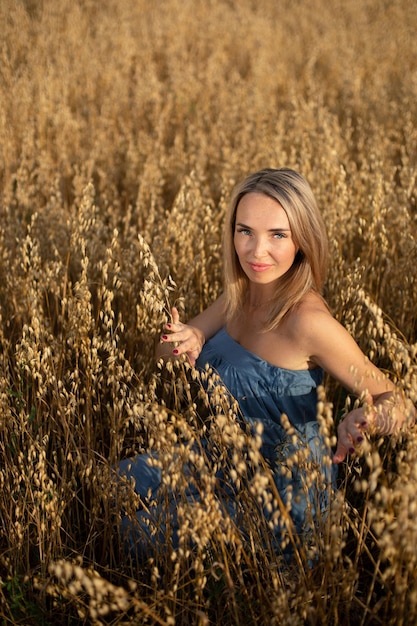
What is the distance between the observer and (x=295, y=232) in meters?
2.09

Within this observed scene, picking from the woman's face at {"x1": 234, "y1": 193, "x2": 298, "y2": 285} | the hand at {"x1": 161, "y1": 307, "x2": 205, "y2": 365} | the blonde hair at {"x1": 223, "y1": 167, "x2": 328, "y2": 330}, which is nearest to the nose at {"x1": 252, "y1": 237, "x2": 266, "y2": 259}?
the woman's face at {"x1": 234, "y1": 193, "x2": 298, "y2": 285}

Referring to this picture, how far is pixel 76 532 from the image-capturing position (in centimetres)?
204

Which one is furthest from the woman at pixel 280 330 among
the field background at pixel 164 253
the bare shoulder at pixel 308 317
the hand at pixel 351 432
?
the hand at pixel 351 432

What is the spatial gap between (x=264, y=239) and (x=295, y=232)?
0.11 m

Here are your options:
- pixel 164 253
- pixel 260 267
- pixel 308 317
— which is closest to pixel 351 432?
pixel 308 317

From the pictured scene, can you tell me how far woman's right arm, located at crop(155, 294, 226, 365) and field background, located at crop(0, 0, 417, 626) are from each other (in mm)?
152

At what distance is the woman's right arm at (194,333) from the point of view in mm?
2143

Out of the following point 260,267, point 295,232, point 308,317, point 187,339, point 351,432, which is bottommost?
point 351,432

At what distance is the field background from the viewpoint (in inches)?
59.9

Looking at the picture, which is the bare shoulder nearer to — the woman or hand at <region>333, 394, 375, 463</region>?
the woman

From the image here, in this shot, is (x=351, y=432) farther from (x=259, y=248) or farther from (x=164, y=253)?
(x=164, y=253)

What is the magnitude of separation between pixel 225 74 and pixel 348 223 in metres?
4.22

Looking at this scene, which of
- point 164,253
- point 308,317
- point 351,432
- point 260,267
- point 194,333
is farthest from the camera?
point 164,253

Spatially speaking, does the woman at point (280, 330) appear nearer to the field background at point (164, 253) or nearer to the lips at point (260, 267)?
the lips at point (260, 267)
